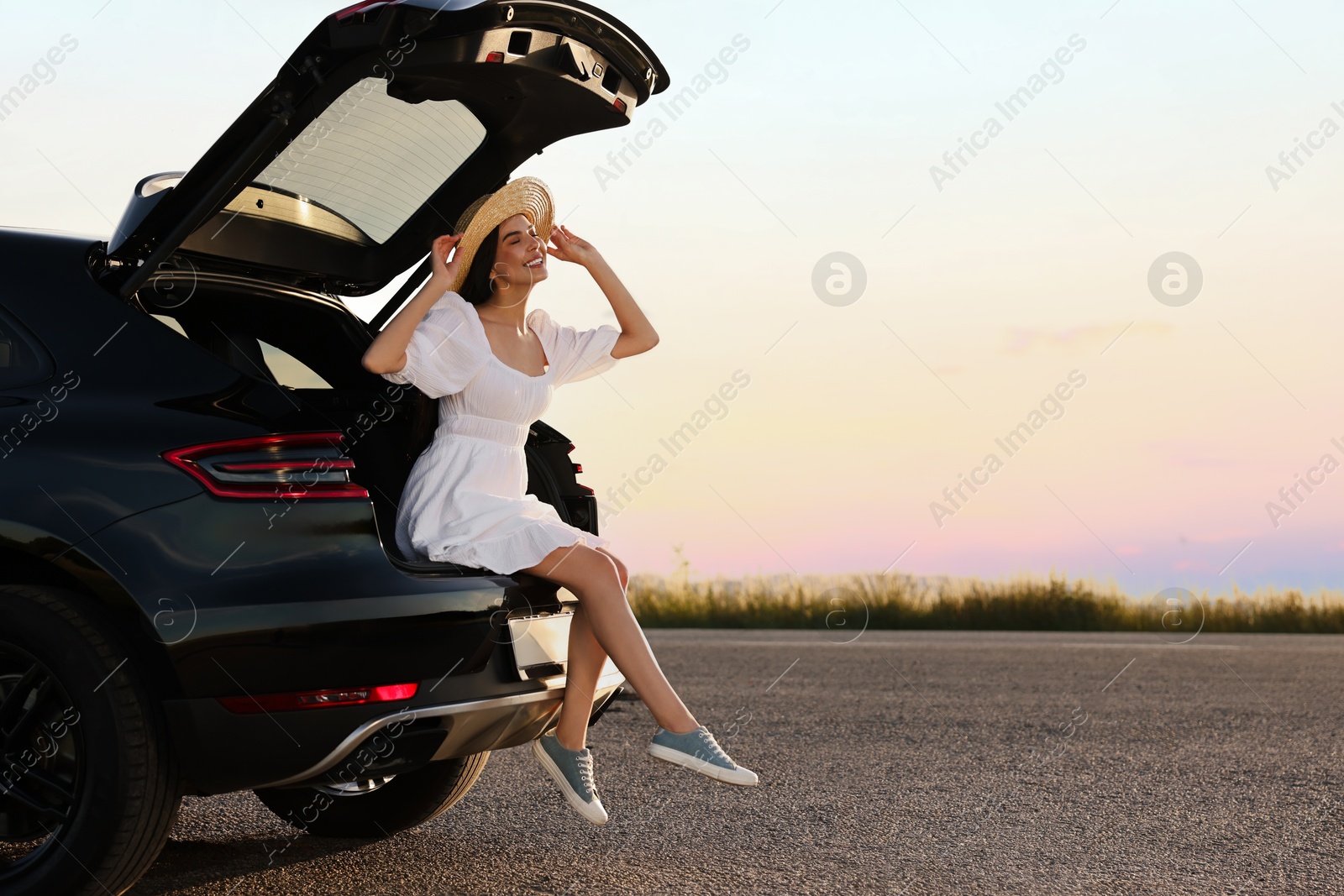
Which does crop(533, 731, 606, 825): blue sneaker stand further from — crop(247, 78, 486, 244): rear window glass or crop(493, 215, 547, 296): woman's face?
crop(247, 78, 486, 244): rear window glass

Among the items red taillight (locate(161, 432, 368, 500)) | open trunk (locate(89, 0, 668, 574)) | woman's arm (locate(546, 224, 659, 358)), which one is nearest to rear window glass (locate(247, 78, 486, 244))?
open trunk (locate(89, 0, 668, 574))

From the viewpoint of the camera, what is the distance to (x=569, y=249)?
4.25 m

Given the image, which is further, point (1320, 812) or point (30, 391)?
point (1320, 812)

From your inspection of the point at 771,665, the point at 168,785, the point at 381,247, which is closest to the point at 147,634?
the point at 168,785

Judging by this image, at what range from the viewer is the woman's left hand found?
4254mm

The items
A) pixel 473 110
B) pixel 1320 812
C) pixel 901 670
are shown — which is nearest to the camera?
pixel 473 110

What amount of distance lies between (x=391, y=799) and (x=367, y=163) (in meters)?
2.25

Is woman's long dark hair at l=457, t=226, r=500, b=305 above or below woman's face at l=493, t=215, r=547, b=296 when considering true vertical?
below

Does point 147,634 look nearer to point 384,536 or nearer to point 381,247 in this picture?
point 384,536

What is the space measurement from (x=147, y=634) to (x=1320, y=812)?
445cm

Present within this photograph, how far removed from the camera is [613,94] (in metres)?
4.00

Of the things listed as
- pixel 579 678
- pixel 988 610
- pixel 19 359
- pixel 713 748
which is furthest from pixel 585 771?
pixel 988 610

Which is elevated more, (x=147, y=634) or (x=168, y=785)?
(x=147, y=634)

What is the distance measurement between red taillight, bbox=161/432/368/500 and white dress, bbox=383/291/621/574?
Answer: 515 mm
